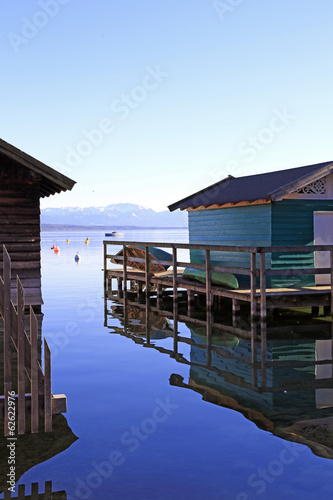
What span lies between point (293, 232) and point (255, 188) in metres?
2.66

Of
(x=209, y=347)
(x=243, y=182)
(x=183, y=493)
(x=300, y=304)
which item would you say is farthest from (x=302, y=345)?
(x=243, y=182)

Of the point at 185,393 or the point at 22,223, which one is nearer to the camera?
the point at 185,393

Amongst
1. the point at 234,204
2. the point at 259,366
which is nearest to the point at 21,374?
the point at 259,366

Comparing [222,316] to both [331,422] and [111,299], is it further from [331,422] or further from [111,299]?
[331,422]

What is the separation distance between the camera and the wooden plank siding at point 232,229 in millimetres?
17859

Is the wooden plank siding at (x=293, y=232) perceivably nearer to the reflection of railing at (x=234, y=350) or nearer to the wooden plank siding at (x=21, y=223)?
the reflection of railing at (x=234, y=350)

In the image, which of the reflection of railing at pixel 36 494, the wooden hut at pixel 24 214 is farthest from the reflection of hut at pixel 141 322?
the reflection of railing at pixel 36 494

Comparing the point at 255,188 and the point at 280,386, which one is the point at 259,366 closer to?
the point at 280,386

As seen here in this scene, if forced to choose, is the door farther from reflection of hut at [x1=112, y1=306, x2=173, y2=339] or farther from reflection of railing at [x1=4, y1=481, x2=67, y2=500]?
reflection of railing at [x1=4, y1=481, x2=67, y2=500]

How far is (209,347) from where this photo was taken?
464 inches

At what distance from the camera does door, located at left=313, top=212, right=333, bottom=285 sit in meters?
18.0

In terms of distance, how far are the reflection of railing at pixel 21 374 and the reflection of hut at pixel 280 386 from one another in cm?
262

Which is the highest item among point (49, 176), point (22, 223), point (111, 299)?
point (49, 176)

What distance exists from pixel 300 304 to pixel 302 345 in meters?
3.29
